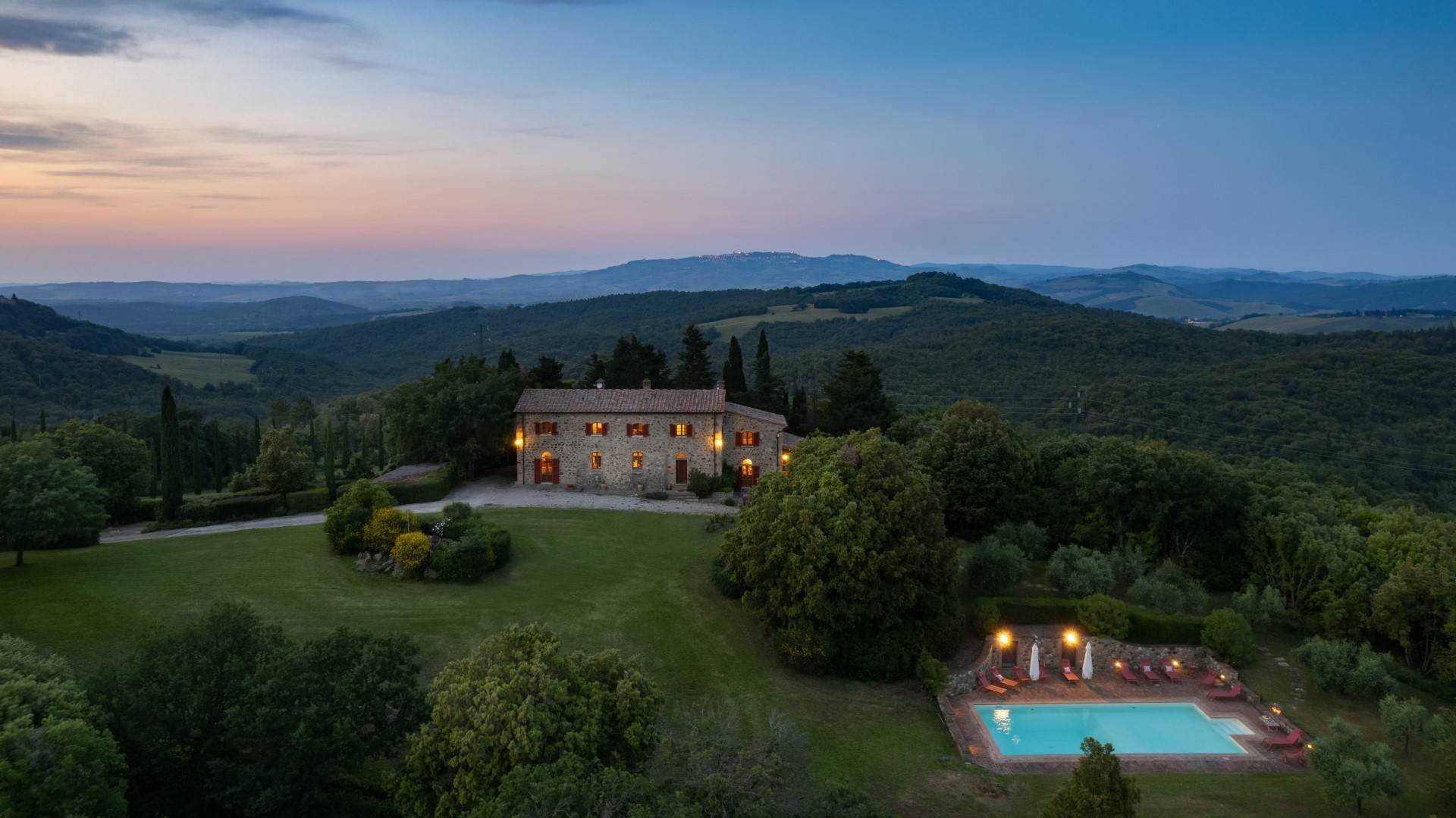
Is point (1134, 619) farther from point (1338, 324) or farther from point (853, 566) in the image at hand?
point (1338, 324)

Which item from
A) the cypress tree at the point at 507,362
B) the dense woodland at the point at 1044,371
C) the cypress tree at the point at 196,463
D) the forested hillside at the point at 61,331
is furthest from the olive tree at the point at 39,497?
the forested hillside at the point at 61,331

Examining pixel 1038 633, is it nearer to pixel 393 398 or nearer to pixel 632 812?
pixel 632 812

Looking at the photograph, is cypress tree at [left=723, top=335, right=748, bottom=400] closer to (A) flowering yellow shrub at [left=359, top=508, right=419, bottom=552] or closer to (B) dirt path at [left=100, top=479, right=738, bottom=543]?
(B) dirt path at [left=100, top=479, right=738, bottom=543]

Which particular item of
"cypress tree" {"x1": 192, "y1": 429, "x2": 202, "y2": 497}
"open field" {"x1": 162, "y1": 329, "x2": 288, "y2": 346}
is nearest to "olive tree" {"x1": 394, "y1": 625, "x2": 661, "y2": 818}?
"cypress tree" {"x1": 192, "y1": 429, "x2": 202, "y2": 497}

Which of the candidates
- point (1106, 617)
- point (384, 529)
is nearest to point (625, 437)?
point (384, 529)

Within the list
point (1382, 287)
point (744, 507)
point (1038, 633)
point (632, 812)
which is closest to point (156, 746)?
point (632, 812)

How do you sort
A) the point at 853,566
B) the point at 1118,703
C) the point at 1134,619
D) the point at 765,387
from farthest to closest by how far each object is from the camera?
the point at 765,387 → the point at 1134,619 → the point at 853,566 → the point at 1118,703
